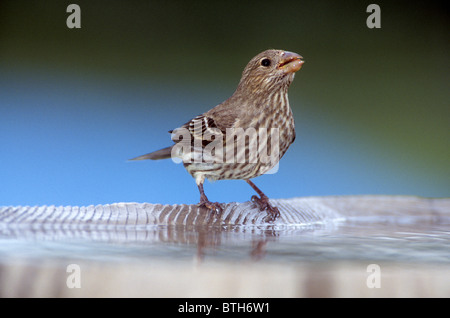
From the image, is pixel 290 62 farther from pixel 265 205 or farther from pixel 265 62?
pixel 265 205

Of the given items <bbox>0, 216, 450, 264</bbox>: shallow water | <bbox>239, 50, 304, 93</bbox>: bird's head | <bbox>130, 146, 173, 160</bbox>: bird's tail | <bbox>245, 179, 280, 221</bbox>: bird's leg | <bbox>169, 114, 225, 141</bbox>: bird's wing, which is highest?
<bbox>239, 50, 304, 93</bbox>: bird's head

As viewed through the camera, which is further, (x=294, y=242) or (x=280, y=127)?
(x=280, y=127)

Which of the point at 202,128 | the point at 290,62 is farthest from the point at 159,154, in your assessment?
the point at 290,62

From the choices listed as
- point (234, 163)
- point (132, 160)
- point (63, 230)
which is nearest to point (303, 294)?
point (63, 230)

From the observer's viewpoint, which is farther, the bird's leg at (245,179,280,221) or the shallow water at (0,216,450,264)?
the bird's leg at (245,179,280,221)

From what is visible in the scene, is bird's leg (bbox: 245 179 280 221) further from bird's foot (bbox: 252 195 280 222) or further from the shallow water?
the shallow water

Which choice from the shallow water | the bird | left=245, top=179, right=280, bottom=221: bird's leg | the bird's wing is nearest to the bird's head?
the bird
